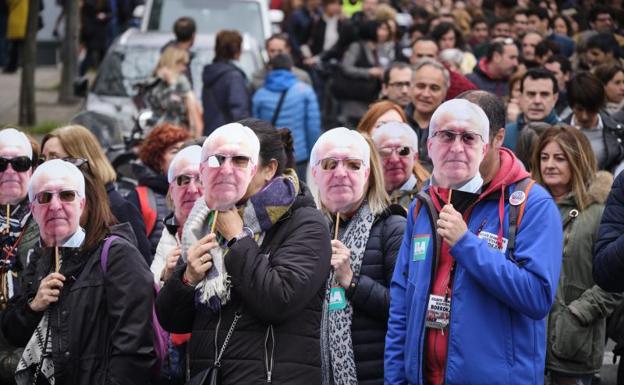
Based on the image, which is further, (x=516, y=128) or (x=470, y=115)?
(x=516, y=128)

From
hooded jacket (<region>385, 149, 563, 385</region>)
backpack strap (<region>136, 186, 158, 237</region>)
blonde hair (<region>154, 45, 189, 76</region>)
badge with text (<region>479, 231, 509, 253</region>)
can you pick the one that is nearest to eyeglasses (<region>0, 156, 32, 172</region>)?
backpack strap (<region>136, 186, 158, 237</region>)

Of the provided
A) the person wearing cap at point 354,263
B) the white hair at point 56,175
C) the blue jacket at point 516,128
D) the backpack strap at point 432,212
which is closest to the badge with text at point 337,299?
the person wearing cap at point 354,263

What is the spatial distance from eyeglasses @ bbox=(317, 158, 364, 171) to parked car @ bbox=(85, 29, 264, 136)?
8130 mm

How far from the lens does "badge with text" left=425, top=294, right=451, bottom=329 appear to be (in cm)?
450

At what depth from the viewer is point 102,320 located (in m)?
5.25

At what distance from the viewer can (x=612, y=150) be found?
8.88 meters

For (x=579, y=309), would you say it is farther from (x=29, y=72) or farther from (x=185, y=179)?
(x=29, y=72)

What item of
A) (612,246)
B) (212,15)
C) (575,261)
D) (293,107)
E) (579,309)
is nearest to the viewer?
(612,246)

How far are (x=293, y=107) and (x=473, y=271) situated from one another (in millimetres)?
7754

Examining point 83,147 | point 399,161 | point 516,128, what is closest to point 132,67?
point 516,128

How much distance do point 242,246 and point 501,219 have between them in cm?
98

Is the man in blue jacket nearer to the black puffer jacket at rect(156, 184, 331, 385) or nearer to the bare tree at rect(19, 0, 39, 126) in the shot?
the bare tree at rect(19, 0, 39, 126)

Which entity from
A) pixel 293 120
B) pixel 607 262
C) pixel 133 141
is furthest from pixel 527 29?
pixel 607 262

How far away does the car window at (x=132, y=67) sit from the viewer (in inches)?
551
